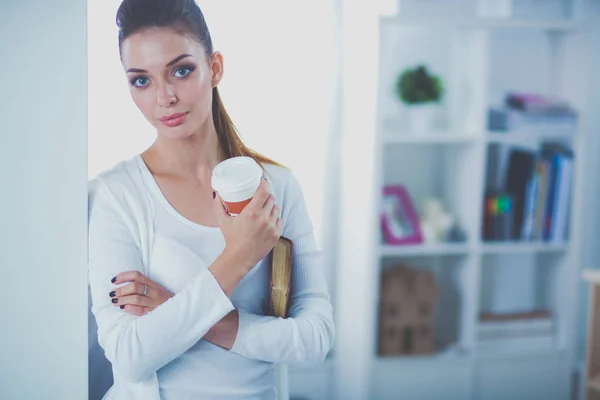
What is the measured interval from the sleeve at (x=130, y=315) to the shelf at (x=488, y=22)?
5.08ft

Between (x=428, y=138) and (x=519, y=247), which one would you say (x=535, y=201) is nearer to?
(x=519, y=247)

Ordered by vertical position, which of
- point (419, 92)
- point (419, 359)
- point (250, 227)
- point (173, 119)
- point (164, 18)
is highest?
point (419, 92)

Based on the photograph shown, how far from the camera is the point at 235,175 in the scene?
83 cm

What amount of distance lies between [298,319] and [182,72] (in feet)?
1.38

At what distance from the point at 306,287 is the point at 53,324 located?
0.40 metres

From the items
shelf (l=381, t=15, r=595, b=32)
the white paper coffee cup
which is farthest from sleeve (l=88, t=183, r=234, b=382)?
shelf (l=381, t=15, r=595, b=32)

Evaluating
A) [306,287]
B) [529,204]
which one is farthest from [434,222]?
[306,287]

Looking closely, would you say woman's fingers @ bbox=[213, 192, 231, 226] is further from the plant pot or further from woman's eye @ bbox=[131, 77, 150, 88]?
the plant pot

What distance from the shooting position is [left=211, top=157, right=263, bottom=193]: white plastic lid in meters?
0.81

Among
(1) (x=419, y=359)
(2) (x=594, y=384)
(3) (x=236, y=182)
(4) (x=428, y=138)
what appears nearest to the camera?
(3) (x=236, y=182)

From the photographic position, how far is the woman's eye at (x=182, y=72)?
33.1 inches

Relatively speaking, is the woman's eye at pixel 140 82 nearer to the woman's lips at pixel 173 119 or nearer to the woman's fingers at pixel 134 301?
the woman's lips at pixel 173 119

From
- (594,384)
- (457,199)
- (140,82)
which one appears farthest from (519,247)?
(140,82)

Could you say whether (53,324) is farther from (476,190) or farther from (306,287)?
(476,190)
